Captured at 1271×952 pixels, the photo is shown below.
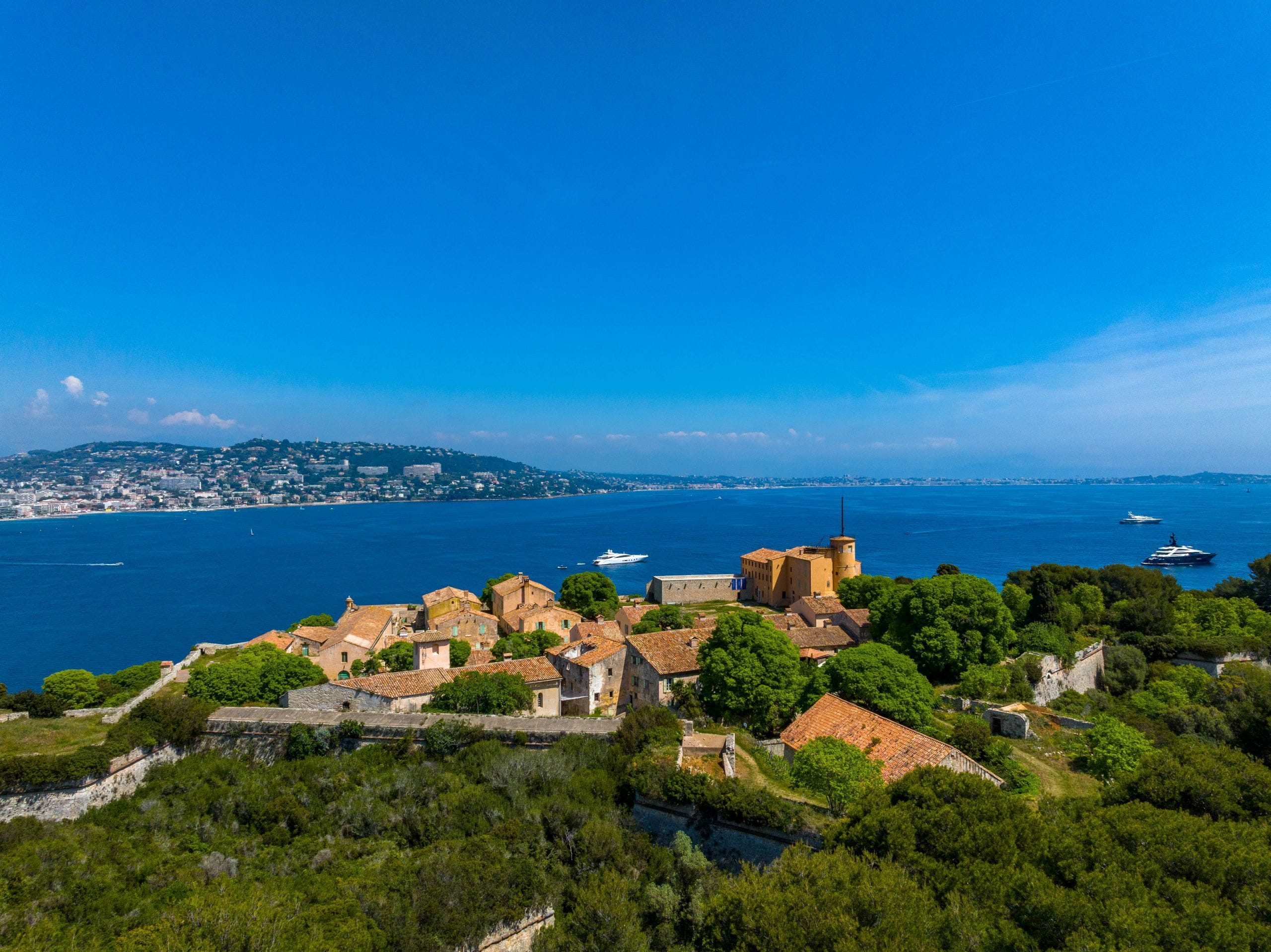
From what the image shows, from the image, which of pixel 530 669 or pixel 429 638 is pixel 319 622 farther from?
pixel 530 669

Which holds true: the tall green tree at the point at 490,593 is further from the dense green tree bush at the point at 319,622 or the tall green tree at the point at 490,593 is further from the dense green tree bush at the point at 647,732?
the dense green tree bush at the point at 647,732

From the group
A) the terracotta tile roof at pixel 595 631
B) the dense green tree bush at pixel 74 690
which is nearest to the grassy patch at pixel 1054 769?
the terracotta tile roof at pixel 595 631

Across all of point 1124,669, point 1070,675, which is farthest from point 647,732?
point 1124,669

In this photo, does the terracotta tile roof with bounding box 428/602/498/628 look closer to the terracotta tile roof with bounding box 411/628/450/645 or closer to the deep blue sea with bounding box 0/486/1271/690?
the terracotta tile roof with bounding box 411/628/450/645

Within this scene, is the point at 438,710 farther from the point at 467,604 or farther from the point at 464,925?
the point at 467,604

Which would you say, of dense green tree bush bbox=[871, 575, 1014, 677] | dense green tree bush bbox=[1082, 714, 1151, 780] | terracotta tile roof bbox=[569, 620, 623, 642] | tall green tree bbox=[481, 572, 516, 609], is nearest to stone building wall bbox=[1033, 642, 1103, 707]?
dense green tree bush bbox=[871, 575, 1014, 677]

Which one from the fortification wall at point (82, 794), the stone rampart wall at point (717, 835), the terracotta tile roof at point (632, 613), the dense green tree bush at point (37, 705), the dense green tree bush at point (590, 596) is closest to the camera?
the stone rampart wall at point (717, 835)
